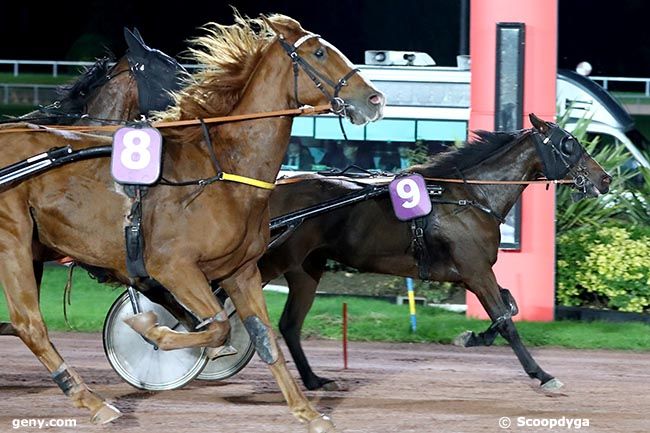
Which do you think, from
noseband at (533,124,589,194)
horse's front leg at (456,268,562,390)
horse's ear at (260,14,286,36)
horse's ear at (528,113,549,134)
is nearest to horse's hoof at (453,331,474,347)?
horse's front leg at (456,268,562,390)

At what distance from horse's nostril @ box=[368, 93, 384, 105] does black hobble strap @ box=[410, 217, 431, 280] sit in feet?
7.42

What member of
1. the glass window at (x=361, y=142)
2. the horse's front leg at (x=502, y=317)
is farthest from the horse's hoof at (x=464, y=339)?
the glass window at (x=361, y=142)

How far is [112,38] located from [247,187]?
22779 mm

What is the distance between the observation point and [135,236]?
241 inches

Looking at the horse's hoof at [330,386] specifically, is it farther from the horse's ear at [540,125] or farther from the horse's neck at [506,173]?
the horse's ear at [540,125]

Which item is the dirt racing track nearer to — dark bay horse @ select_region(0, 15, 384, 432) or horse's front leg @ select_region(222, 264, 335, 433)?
horse's front leg @ select_region(222, 264, 335, 433)

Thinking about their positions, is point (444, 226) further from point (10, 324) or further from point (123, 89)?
point (10, 324)

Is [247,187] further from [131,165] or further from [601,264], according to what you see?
[601,264]

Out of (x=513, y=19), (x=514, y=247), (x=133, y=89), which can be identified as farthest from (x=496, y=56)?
(x=133, y=89)

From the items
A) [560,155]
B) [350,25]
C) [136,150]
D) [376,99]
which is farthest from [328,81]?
[350,25]

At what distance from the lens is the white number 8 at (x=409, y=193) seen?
8.10 m

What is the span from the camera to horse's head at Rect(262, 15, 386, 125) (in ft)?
20.1

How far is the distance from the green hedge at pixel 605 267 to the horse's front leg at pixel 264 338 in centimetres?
524

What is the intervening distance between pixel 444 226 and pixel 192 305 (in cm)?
263
